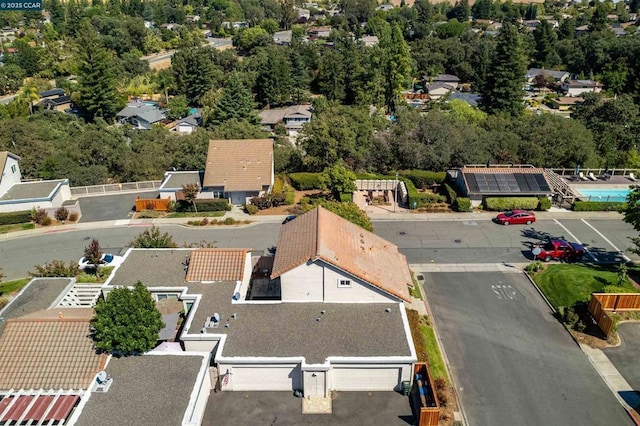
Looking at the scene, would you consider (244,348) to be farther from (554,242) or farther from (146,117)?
(146,117)

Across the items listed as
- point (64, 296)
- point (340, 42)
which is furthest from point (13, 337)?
point (340, 42)

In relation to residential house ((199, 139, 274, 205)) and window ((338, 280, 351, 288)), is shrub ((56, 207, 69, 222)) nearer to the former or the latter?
residential house ((199, 139, 274, 205))

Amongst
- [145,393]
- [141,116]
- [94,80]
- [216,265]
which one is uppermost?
[94,80]

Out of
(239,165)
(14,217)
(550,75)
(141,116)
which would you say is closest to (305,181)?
(239,165)

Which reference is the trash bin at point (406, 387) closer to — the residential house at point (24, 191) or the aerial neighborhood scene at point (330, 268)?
the aerial neighborhood scene at point (330, 268)

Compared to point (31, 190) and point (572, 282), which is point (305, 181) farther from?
point (572, 282)

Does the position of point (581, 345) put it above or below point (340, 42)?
below
